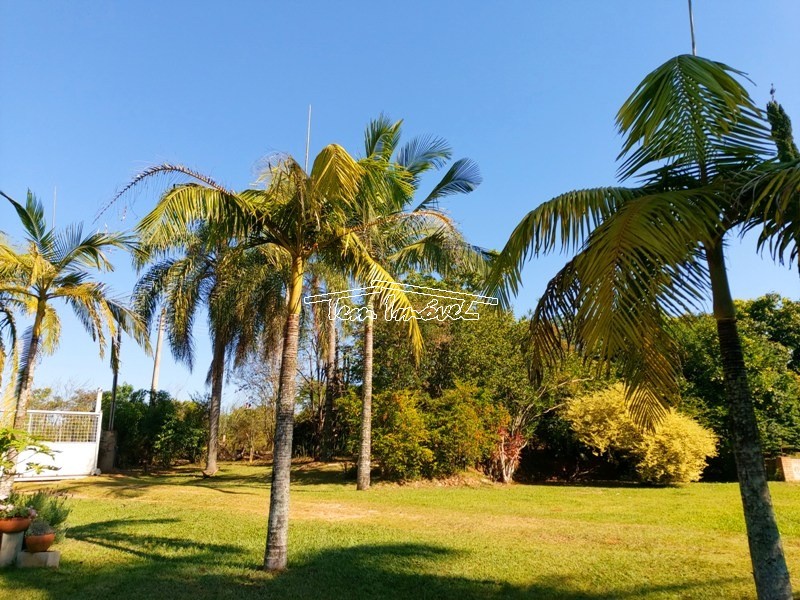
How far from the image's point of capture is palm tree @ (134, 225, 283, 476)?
18062mm

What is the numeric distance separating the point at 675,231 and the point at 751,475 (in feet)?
6.06

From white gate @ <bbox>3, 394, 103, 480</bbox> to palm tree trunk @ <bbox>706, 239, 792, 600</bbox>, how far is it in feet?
65.8

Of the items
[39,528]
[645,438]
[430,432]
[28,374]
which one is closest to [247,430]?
[430,432]

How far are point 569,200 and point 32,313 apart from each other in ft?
38.1

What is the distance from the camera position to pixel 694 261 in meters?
3.87

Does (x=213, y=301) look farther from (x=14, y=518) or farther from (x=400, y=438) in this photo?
(x=14, y=518)

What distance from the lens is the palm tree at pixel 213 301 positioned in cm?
1806

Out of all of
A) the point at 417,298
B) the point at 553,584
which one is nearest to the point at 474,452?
the point at 417,298

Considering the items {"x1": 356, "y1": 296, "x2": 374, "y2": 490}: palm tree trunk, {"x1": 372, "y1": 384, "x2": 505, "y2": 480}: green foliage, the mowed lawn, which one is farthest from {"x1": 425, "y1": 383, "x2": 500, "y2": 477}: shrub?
the mowed lawn

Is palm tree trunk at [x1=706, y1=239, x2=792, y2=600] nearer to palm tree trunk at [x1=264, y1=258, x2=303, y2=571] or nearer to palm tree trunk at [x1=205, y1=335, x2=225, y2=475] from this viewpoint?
palm tree trunk at [x1=264, y1=258, x2=303, y2=571]

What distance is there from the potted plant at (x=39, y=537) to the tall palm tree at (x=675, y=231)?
20.1 feet

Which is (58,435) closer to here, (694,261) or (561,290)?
(561,290)

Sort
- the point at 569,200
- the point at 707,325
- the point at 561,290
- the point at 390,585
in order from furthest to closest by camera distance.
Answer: the point at 707,325 < the point at 390,585 < the point at 561,290 < the point at 569,200

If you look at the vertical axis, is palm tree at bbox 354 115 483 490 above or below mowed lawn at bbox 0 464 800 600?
above
